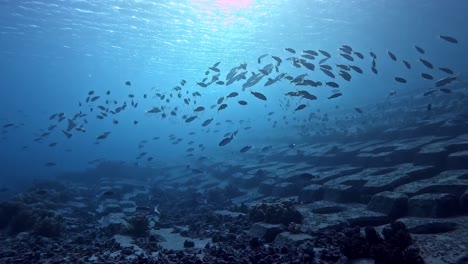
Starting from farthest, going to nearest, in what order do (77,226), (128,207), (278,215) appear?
(128,207), (77,226), (278,215)

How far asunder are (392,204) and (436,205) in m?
1.11

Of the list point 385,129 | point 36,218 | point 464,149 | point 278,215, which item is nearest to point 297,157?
point 385,129

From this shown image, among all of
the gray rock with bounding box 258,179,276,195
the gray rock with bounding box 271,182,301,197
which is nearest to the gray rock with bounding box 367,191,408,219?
the gray rock with bounding box 271,182,301,197

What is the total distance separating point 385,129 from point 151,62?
3624 centimetres

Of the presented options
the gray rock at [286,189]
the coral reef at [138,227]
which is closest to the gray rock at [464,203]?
the gray rock at [286,189]

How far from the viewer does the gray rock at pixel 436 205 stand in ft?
27.2

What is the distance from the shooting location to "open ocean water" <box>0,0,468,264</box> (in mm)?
7879

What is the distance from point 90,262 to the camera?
726cm

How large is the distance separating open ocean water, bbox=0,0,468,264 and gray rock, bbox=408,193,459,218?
0.09ft

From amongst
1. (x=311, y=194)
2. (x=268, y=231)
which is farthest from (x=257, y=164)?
(x=268, y=231)

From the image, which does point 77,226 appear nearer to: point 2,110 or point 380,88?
point 380,88

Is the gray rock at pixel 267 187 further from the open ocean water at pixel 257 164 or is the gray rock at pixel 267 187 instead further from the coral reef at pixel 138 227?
the coral reef at pixel 138 227

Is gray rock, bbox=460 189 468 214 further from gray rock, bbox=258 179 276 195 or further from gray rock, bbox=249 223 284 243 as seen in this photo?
gray rock, bbox=258 179 276 195

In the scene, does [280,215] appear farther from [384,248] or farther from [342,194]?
[384,248]
